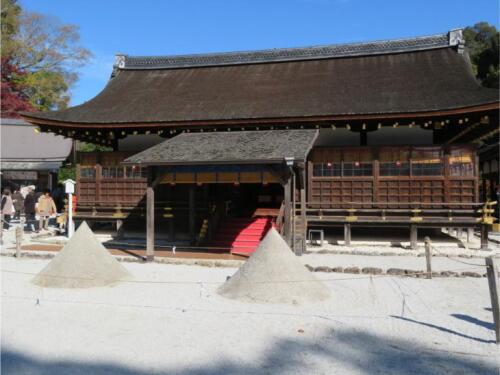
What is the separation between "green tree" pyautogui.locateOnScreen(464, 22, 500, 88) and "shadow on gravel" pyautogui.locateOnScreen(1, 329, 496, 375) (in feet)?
99.7

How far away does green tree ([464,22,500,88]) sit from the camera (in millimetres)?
31689

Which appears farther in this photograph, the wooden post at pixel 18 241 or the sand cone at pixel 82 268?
the wooden post at pixel 18 241

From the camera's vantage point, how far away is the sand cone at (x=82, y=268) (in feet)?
27.5

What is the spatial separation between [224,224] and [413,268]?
613 centimetres

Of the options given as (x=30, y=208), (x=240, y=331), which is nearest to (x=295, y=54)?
(x=30, y=208)

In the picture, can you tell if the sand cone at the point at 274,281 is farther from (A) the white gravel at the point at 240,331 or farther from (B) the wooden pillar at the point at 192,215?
(B) the wooden pillar at the point at 192,215

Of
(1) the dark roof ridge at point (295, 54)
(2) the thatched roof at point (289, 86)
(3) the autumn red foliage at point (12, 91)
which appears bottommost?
(2) the thatched roof at point (289, 86)

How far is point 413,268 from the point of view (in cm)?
1028

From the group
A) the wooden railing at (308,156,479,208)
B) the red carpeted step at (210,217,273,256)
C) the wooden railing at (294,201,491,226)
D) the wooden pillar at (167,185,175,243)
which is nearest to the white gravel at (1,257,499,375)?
the red carpeted step at (210,217,273,256)

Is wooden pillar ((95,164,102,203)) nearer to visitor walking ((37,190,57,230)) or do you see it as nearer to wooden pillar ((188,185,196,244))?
visitor walking ((37,190,57,230))

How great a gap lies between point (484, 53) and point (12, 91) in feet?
129

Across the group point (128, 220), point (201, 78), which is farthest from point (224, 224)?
point (201, 78)

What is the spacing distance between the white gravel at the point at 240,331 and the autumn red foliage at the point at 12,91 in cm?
3233

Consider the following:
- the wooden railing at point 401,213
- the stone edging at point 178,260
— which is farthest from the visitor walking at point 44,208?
the wooden railing at point 401,213
